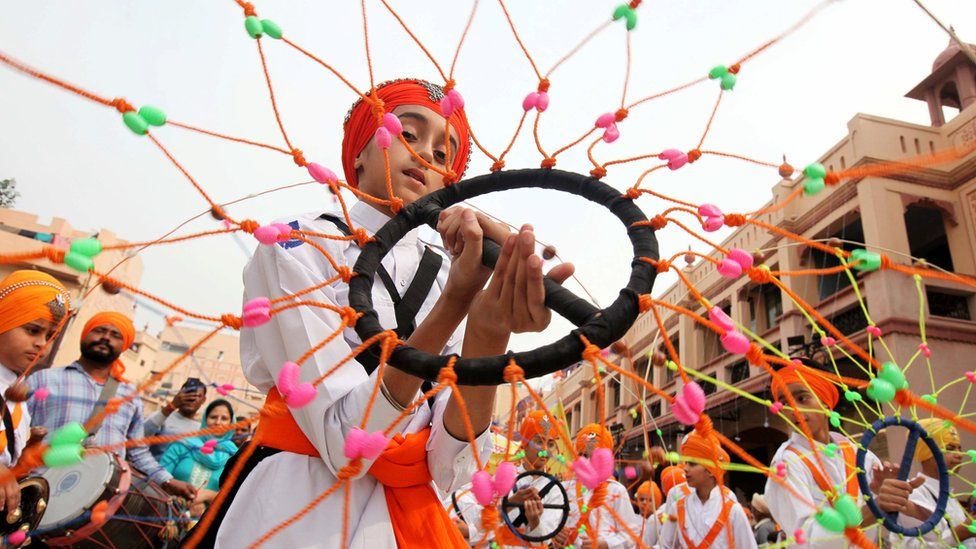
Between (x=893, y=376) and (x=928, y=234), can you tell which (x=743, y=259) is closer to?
(x=893, y=376)

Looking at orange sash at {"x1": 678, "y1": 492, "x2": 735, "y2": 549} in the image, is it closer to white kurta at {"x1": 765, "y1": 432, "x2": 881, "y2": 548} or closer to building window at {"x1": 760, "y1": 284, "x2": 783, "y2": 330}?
white kurta at {"x1": 765, "y1": 432, "x2": 881, "y2": 548}

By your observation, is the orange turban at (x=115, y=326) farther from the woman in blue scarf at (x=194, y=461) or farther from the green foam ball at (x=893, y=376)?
the green foam ball at (x=893, y=376)

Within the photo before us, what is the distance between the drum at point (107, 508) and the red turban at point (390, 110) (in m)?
1.95

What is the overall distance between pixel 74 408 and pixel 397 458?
354 cm

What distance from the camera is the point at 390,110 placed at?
6.19 ft

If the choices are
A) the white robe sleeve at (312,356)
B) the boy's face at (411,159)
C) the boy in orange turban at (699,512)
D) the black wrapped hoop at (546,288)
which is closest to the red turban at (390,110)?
the boy's face at (411,159)

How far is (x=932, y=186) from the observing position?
39.5 ft

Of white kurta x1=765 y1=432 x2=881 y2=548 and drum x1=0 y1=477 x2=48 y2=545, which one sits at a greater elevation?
white kurta x1=765 y1=432 x2=881 y2=548

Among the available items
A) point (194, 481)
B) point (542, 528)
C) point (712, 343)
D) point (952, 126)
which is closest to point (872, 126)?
point (952, 126)

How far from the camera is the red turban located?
6.26ft

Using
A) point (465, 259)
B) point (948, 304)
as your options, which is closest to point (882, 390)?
point (465, 259)

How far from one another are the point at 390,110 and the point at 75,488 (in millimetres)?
2723

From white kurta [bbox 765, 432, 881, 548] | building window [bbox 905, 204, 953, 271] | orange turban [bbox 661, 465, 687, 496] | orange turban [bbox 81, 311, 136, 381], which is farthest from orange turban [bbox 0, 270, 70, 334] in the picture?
building window [bbox 905, 204, 953, 271]

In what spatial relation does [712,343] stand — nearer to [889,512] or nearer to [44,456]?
[889,512]
